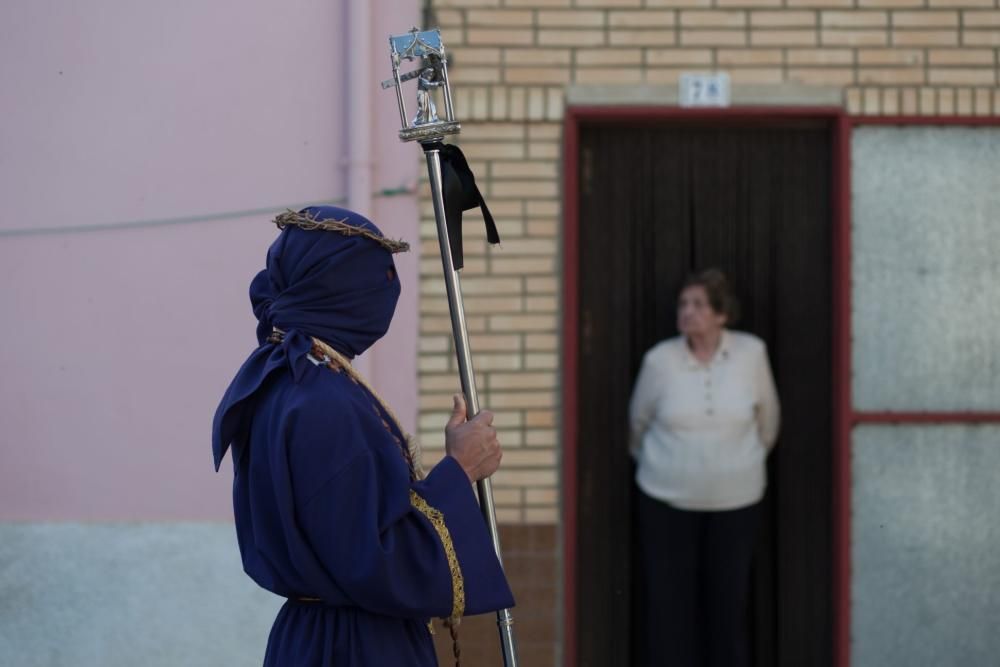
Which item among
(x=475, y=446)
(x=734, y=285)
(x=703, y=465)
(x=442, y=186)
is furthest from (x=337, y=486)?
(x=734, y=285)

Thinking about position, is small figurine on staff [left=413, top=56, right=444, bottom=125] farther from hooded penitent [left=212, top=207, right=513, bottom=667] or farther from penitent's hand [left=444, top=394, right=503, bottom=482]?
penitent's hand [left=444, top=394, right=503, bottom=482]

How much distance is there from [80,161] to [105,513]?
1.39 m

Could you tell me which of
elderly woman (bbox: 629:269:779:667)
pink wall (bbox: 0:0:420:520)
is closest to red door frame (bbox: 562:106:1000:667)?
elderly woman (bbox: 629:269:779:667)

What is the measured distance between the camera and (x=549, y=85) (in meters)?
5.53

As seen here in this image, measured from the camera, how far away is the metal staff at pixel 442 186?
336 cm

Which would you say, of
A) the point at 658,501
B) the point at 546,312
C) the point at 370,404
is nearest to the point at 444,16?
the point at 546,312

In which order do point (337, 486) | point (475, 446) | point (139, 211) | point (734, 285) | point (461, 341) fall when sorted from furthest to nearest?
point (734, 285)
point (139, 211)
point (461, 341)
point (475, 446)
point (337, 486)

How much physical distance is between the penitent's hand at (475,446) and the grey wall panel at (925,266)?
114 inches

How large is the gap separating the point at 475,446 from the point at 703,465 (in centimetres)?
256

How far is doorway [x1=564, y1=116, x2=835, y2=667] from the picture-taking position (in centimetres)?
579

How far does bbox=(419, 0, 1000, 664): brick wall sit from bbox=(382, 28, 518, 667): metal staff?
2.02 meters

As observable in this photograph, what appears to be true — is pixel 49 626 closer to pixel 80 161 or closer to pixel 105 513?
pixel 105 513

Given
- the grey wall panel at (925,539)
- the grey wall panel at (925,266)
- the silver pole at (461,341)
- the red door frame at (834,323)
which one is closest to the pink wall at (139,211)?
the red door frame at (834,323)

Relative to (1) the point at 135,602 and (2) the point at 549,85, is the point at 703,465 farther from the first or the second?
(1) the point at 135,602
